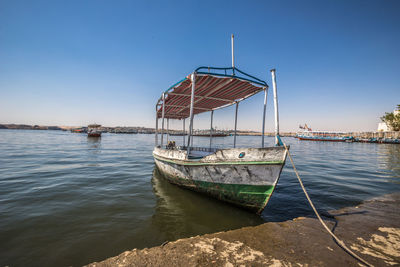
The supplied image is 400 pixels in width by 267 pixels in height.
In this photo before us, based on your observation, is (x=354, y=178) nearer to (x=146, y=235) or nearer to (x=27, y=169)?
(x=146, y=235)

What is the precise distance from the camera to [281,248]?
259 centimetres

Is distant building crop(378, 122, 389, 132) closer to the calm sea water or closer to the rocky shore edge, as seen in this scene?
the calm sea water

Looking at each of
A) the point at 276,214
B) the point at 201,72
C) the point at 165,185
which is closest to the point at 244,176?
Result: the point at 276,214

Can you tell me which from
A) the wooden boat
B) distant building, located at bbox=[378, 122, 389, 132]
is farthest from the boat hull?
distant building, located at bbox=[378, 122, 389, 132]

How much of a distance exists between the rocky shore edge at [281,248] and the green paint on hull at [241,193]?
784 millimetres

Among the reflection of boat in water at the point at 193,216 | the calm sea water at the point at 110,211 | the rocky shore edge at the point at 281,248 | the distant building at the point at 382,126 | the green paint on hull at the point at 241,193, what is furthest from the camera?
the distant building at the point at 382,126

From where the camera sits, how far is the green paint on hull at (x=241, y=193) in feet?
13.6

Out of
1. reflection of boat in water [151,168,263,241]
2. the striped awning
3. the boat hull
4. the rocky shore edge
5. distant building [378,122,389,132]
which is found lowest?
reflection of boat in water [151,168,263,241]

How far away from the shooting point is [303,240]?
284cm

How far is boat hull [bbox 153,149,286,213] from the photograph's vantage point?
3918 mm

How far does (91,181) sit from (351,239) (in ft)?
28.4

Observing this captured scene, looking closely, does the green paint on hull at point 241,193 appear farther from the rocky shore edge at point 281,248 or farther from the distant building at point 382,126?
the distant building at point 382,126

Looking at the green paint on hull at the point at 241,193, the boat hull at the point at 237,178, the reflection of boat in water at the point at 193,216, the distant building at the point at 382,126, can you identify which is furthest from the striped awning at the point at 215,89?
the distant building at the point at 382,126

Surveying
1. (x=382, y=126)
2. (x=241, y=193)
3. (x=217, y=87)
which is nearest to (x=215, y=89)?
(x=217, y=87)
